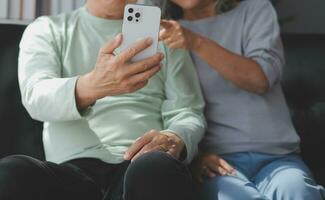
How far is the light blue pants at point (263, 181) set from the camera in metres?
1.07

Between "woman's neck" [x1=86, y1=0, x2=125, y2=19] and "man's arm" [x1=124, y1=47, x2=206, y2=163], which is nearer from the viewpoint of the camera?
"man's arm" [x1=124, y1=47, x2=206, y2=163]

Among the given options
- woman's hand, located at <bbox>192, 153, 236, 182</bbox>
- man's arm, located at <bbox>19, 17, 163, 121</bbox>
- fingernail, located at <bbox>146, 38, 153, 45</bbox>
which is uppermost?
fingernail, located at <bbox>146, 38, 153, 45</bbox>

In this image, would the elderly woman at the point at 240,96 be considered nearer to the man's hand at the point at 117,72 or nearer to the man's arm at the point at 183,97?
the man's arm at the point at 183,97

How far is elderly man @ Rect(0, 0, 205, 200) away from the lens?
0.89m

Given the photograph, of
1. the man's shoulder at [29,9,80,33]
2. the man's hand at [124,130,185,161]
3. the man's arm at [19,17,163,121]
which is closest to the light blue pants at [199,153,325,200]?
the man's hand at [124,130,185,161]

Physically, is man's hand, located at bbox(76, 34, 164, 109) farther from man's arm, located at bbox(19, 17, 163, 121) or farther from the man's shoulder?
the man's shoulder

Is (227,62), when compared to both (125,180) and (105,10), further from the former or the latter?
(125,180)

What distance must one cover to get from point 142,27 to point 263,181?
1.37ft

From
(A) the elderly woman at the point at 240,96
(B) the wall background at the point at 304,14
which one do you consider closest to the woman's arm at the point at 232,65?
(A) the elderly woman at the point at 240,96


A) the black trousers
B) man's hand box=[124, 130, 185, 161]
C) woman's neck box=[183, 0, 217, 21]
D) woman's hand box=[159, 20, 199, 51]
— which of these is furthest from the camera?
woman's neck box=[183, 0, 217, 21]

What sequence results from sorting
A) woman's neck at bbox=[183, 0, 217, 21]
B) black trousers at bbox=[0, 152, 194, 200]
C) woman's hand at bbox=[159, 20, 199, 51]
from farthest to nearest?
1. woman's neck at bbox=[183, 0, 217, 21]
2. woman's hand at bbox=[159, 20, 199, 51]
3. black trousers at bbox=[0, 152, 194, 200]

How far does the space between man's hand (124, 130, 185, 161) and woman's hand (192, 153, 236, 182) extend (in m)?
0.14

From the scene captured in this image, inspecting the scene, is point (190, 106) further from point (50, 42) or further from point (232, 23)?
point (50, 42)

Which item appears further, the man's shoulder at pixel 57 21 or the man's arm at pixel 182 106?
the man's shoulder at pixel 57 21
